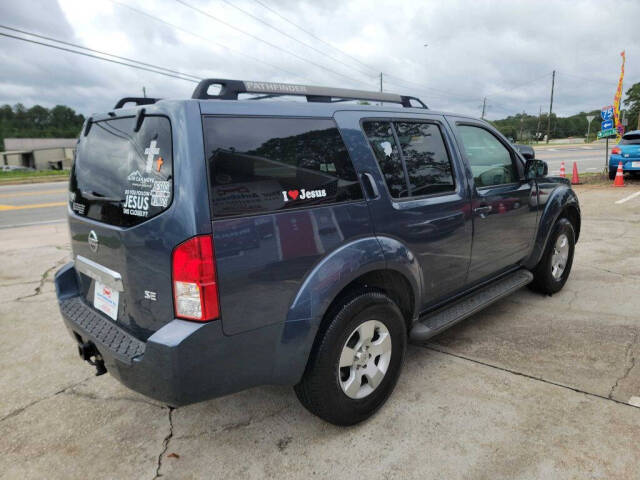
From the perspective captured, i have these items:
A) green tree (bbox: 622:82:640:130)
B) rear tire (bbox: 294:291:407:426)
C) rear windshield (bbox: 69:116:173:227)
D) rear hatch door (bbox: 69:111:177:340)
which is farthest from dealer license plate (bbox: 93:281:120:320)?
green tree (bbox: 622:82:640:130)

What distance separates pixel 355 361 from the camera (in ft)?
7.88

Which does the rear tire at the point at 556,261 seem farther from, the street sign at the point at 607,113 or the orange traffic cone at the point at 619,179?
the street sign at the point at 607,113

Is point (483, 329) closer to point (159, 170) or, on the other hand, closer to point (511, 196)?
point (511, 196)

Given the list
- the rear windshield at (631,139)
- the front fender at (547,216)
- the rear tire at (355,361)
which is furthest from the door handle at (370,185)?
the rear windshield at (631,139)

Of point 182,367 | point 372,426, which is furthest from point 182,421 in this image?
point 372,426

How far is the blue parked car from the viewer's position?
12.8 m

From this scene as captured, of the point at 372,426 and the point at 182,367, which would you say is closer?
the point at 182,367

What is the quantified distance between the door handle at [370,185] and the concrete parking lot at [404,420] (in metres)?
1.27

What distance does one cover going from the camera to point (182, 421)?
2.59 meters

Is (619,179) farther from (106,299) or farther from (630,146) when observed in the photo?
(106,299)

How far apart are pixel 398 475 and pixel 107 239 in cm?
181

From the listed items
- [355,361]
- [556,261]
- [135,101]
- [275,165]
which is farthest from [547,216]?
[135,101]

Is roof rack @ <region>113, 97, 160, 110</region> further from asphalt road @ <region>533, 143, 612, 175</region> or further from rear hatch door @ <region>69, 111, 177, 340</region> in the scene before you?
asphalt road @ <region>533, 143, 612, 175</region>

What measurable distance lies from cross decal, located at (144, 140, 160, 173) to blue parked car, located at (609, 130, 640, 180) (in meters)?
14.7
